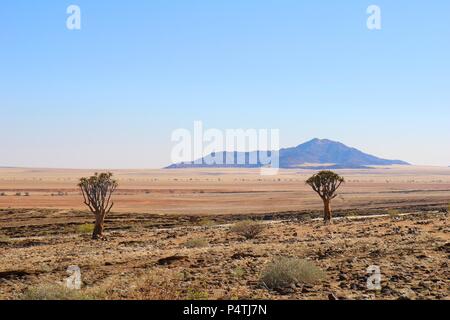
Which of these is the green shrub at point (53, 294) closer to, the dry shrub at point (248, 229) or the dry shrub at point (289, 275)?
the dry shrub at point (289, 275)

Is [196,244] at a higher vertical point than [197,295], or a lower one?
lower

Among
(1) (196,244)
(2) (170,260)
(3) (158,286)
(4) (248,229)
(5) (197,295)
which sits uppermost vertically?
(5) (197,295)

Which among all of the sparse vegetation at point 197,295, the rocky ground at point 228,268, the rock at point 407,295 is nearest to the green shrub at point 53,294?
the rocky ground at point 228,268

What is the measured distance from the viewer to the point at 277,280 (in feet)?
37.4

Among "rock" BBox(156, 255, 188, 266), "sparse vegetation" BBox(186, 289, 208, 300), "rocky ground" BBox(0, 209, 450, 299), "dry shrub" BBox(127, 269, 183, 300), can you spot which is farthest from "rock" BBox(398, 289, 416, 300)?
"rock" BBox(156, 255, 188, 266)

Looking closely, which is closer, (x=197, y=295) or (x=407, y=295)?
(x=407, y=295)

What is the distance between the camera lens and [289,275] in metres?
11.4

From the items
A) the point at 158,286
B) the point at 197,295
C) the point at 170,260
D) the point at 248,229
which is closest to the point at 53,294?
the point at 158,286

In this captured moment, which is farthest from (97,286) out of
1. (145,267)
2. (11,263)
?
(11,263)

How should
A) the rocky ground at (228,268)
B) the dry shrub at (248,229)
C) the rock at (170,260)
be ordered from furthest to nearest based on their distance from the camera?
1. the dry shrub at (248,229)
2. the rock at (170,260)
3. the rocky ground at (228,268)

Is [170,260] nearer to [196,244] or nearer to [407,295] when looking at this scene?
[196,244]

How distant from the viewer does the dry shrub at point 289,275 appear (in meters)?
11.4

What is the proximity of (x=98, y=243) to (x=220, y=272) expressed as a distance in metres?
13.6
